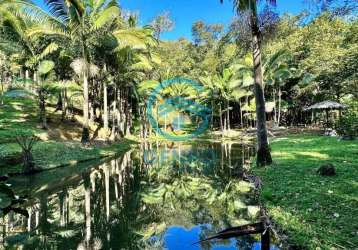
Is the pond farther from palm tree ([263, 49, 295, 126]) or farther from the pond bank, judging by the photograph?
palm tree ([263, 49, 295, 126])

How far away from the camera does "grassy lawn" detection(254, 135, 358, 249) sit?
470 cm

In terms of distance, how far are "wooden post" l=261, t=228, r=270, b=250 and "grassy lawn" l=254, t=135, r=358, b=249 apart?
24cm

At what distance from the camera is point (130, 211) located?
7.79 meters

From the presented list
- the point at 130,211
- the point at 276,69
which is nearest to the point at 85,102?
the point at 130,211

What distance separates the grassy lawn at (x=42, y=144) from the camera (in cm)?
1384

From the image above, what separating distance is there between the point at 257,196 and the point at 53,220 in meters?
4.96

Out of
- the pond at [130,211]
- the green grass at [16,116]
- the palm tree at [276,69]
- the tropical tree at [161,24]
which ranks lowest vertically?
the pond at [130,211]

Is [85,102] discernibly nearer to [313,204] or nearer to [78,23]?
[78,23]

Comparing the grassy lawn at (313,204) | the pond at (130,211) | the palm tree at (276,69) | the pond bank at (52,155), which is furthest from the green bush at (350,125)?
the pond bank at (52,155)

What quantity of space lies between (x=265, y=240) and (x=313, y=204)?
1538mm

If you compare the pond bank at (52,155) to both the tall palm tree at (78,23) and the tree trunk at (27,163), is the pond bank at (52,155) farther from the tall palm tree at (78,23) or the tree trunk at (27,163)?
the tall palm tree at (78,23)

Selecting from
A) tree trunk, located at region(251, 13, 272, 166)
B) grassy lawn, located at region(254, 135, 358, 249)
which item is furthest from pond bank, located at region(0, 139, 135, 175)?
grassy lawn, located at region(254, 135, 358, 249)

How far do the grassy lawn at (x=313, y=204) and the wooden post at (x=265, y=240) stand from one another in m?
0.24

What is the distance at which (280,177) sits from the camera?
8.94 m
